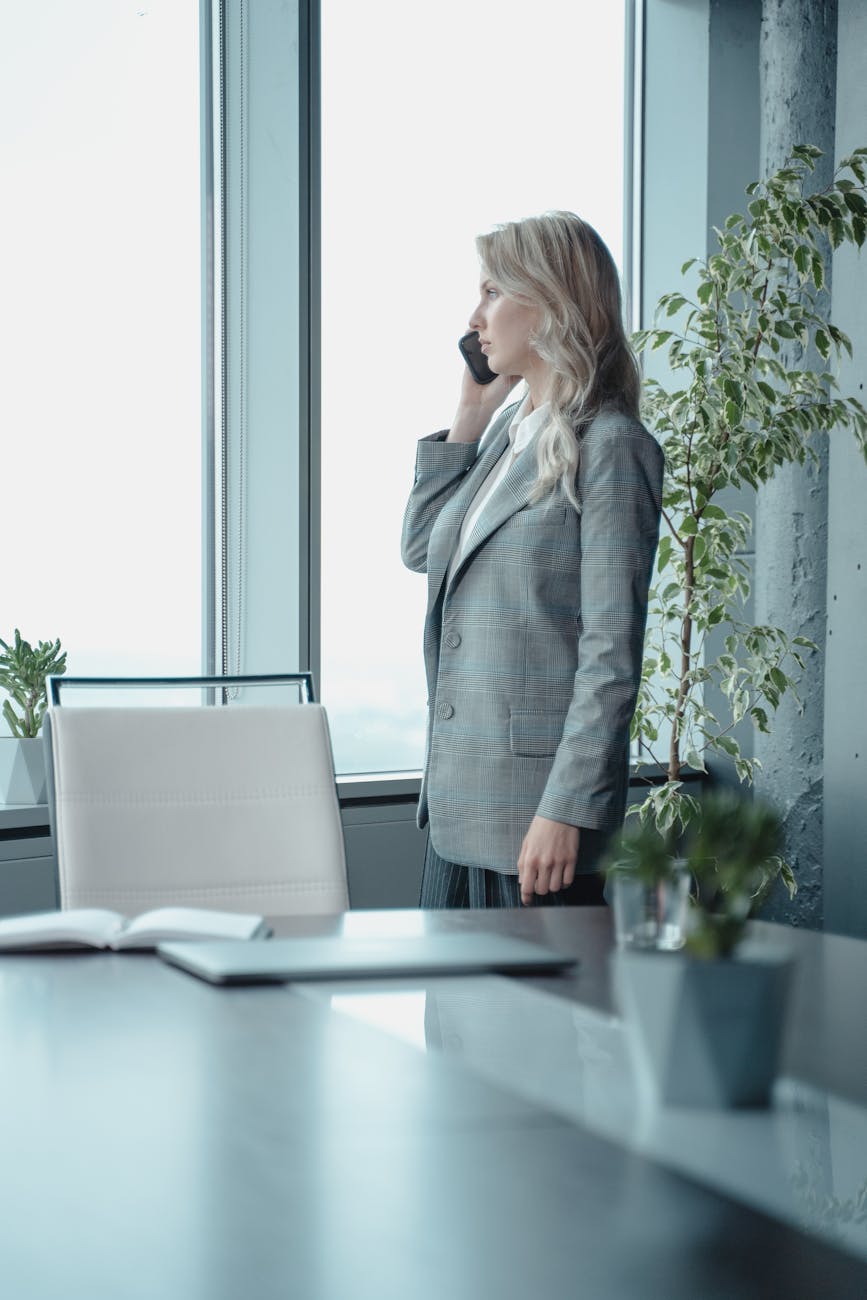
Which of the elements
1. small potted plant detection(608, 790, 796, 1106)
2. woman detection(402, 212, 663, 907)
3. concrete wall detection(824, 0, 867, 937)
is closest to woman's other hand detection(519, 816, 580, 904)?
woman detection(402, 212, 663, 907)

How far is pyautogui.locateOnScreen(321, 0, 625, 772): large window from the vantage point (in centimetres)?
411

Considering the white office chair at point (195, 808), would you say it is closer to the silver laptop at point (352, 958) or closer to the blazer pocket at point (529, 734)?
the blazer pocket at point (529, 734)

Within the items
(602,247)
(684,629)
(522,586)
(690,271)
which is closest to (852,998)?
(522,586)

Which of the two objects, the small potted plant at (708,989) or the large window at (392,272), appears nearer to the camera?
the small potted plant at (708,989)

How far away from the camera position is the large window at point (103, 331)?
3.49 metres

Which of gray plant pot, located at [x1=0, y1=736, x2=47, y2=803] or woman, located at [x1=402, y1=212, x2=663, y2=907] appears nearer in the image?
woman, located at [x1=402, y1=212, x2=663, y2=907]

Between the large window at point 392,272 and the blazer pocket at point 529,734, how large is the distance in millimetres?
2107

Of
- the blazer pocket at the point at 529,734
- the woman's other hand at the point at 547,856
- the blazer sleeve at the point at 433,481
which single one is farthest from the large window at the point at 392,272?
the woman's other hand at the point at 547,856

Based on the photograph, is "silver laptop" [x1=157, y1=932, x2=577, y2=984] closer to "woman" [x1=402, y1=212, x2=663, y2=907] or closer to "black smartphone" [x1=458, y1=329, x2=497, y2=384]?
"woman" [x1=402, y1=212, x2=663, y2=907]

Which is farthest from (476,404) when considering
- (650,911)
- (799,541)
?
(799,541)

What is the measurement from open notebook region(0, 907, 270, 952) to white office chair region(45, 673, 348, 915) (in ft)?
1.35

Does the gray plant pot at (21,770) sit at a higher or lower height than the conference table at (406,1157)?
lower

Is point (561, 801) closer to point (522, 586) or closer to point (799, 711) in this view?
point (522, 586)

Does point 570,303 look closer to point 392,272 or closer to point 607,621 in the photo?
point 607,621
